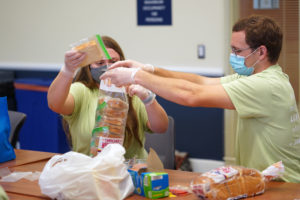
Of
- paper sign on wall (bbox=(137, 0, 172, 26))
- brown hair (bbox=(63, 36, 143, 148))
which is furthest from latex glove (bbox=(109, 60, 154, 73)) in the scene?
paper sign on wall (bbox=(137, 0, 172, 26))

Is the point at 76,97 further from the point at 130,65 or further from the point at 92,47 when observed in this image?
the point at 92,47

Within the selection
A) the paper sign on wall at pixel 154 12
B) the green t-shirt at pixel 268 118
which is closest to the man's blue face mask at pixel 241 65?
the green t-shirt at pixel 268 118

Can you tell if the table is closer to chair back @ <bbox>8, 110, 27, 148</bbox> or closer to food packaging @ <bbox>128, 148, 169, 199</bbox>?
food packaging @ <bbox>128, 148, 169, 199</bbox>

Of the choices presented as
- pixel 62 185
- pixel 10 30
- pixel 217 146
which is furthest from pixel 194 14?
pixel 62 185

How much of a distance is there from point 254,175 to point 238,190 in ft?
0.33

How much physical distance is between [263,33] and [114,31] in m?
2.78

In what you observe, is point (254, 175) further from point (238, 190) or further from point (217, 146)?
point (217, 146)

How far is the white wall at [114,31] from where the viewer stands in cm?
438

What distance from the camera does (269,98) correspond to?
2.11 metres

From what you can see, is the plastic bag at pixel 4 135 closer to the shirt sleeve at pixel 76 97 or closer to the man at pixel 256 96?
the shirt sleeve at pixel 76 97

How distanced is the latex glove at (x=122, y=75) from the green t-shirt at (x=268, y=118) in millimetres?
417

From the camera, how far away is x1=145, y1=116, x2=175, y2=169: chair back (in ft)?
9.09

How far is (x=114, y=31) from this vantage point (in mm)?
4809

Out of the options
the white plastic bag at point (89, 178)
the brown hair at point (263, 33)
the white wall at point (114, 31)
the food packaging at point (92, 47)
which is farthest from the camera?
the white wall at point (114, 31)
